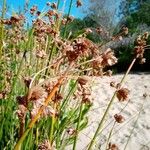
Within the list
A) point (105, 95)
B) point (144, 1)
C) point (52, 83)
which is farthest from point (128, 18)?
point (52, 83)

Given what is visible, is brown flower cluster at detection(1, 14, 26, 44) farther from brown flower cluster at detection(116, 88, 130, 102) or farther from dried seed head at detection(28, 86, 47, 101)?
dried seed head at detection(28, 86, 47, 101)

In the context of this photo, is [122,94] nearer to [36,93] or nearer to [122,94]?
[122,94]

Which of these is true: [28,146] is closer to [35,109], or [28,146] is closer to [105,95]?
[35,109]

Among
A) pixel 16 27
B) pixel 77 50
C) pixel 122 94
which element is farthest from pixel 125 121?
pixel 77 50

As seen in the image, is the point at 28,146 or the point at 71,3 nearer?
the point at 28,146

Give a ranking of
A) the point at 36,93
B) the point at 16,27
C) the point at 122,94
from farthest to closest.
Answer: the point at 16,27 → the point at 122,94 → the point at 36,93

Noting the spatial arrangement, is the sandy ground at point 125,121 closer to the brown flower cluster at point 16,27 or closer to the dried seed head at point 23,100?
the brown flower cluster at point 16,27

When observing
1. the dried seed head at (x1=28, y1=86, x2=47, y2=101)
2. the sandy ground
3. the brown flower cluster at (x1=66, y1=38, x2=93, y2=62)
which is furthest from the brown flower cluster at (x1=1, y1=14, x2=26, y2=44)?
the dried seed head at (x1=28, y1=86, x2=47, y2=101)

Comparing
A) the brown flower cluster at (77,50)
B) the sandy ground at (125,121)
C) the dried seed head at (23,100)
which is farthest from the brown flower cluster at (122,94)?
the sandy ground at (125,121)
